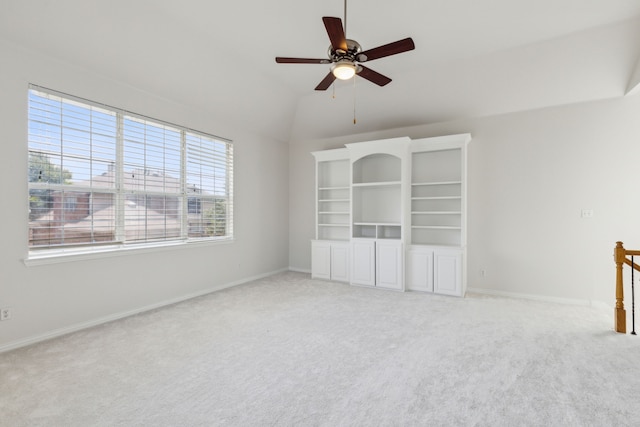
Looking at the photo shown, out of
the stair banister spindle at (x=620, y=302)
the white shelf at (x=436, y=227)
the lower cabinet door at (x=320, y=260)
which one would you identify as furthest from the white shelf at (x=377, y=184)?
the stair banister spindle at (x=620, y=302)

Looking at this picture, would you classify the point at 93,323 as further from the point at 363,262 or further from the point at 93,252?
the point at 363,262

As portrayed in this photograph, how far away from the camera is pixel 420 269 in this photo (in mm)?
4953

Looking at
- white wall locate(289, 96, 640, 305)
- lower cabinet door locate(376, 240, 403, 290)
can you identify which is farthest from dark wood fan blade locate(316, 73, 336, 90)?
lower cabinet door locate(376, 240, 403, 290)

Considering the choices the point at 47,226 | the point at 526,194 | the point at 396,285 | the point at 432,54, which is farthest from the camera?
the point at 396,285

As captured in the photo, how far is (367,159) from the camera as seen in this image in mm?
5863

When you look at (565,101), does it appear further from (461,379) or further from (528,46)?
(461,379)

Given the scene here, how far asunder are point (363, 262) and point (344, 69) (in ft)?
11.2

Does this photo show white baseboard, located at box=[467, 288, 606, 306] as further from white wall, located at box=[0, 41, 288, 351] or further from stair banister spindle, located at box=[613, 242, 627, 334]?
white wall, located at box=[0, 41, 288, 351]

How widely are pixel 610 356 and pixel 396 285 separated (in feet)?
8.70

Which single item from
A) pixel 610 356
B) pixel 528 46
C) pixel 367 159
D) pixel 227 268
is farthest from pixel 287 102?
pixel 610 356

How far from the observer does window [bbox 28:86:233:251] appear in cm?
314

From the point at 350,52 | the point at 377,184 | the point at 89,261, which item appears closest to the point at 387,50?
the point at 350,52

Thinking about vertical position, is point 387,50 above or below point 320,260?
above

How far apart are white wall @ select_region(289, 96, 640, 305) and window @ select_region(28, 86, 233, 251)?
4.09 m
